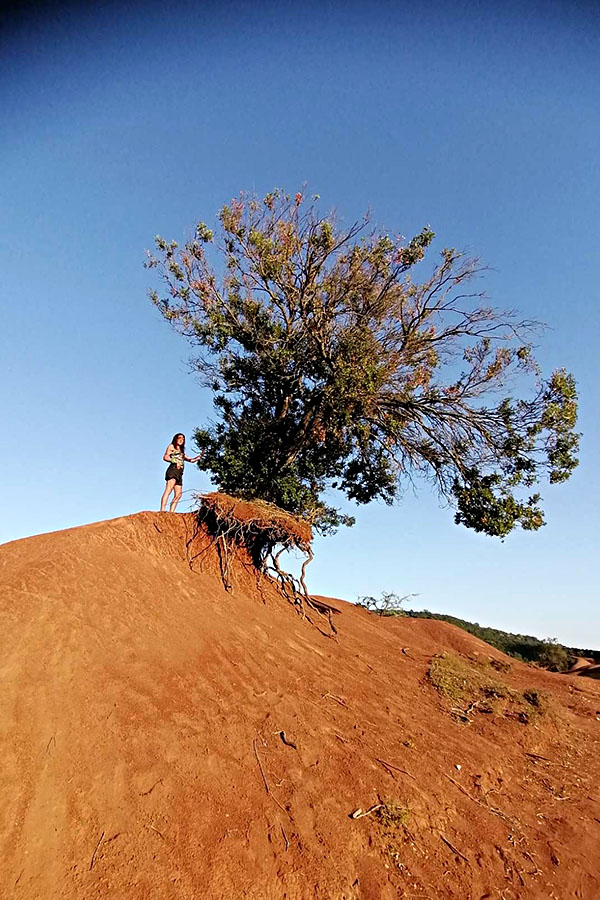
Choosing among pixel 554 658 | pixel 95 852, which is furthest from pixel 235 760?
pixel 554 658

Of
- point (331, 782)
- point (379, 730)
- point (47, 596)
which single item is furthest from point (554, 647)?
point (47, 596)

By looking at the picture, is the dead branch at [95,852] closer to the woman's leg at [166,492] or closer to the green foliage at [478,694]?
the green foliage at [478,694]

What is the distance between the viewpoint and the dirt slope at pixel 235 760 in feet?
13.8

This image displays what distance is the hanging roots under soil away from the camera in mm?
9477

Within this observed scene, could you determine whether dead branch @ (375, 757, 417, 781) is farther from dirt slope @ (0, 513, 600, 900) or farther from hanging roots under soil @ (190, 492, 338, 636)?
hanging roots under soil @ (190, 492, 338, 636)

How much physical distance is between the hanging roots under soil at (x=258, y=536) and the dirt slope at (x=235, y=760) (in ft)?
2.97

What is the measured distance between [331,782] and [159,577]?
437 centimetres

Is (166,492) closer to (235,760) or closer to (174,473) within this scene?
(174,473)

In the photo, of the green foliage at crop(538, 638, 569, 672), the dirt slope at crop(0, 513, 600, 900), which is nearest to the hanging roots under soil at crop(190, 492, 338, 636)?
the dirt slope at crop(0, 513, 600, 900)

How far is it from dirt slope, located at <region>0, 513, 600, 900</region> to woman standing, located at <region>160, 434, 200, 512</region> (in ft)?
6.81

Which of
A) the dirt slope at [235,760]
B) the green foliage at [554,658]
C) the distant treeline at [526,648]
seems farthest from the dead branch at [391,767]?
the green foliage at [554,658]

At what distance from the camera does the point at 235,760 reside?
5367 mm

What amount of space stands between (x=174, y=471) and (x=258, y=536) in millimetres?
2476

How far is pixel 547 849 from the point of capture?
190 inches
